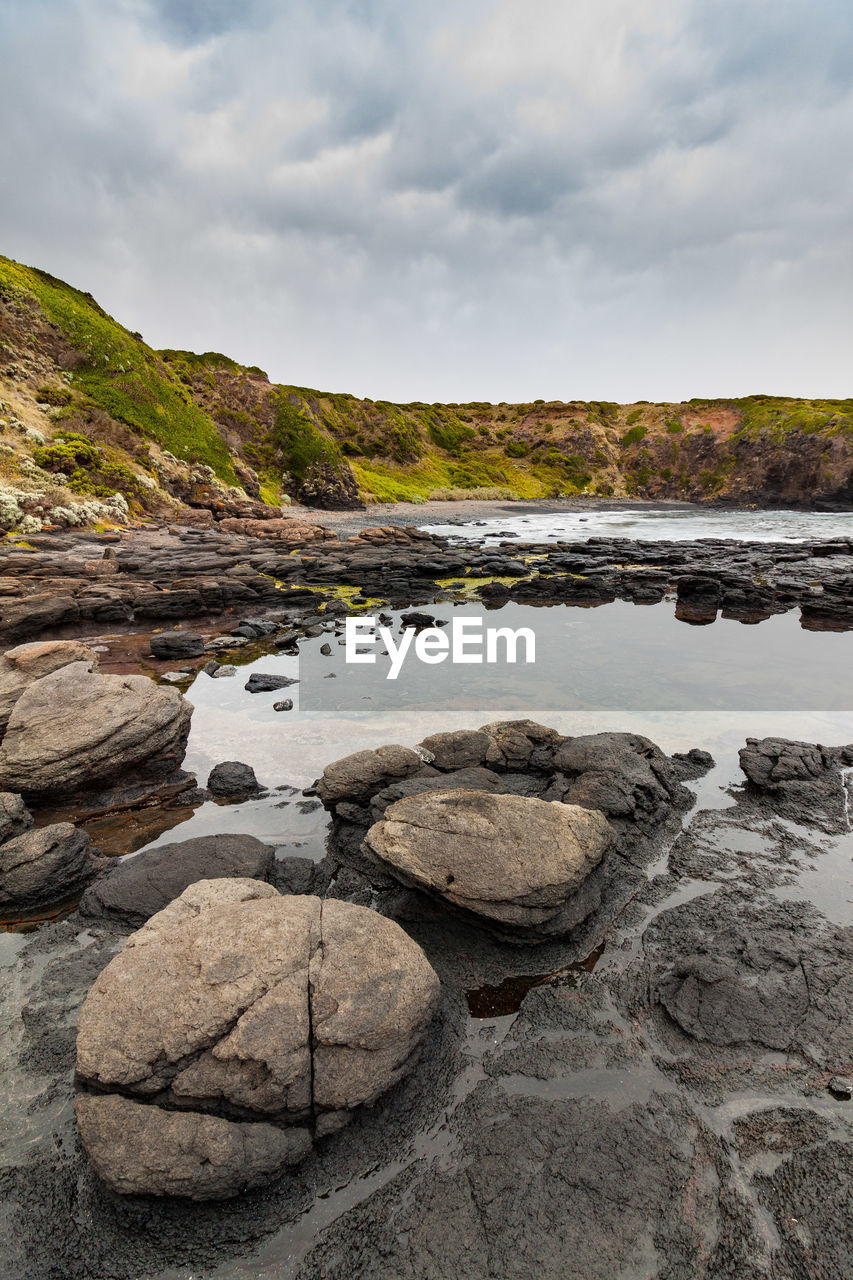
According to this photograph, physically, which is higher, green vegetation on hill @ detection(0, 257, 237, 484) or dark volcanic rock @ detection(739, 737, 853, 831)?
green vegetation on hill @ detection(0, 257, 237, 484)

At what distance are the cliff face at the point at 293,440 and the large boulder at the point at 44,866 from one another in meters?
32.0

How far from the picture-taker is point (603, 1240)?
3484 millimetres

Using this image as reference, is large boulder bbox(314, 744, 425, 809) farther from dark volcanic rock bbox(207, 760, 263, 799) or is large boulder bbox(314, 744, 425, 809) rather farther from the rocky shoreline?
dark volcanic rock bbox(207, 760, 263, 799)

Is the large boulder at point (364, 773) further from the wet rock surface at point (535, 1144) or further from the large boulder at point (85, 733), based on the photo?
the large boulder at point (85, 733)

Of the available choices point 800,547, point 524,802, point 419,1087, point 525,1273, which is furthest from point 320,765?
point 800,547

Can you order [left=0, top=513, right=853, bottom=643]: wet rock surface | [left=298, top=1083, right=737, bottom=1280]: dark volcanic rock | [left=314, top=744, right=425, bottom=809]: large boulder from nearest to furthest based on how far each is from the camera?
[left=298, top=1083, right=737, bottom=1280]: dark volcanic rock → [left=314, top=744, right=425, bottom=809]: large boulder → [left=0, top=513, right=853, bottom=643]: wet rock surface

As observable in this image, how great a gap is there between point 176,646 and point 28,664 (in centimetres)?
599

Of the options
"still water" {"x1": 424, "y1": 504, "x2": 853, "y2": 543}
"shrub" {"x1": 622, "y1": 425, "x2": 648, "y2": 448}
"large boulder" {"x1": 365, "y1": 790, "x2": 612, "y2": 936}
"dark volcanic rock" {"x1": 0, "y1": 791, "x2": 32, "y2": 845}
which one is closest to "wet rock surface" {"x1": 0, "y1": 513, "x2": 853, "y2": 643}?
"still water" {"x1": 424, "y1": 504, "x2": 853, "y2": 543}

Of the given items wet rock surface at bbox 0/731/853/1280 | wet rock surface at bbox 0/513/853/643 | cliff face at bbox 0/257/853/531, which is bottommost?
wet rock surface at bbox 0/731/853/1280

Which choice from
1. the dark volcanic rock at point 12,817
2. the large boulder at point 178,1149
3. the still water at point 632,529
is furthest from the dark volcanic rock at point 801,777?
the still water at point 632,529

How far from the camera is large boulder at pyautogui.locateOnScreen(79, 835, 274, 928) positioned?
645cm

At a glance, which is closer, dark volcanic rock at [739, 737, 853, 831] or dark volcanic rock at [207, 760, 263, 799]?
dark volcanic rock at [739, 737, 853, 831]

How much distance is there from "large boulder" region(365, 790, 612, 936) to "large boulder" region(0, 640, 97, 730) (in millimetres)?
7272

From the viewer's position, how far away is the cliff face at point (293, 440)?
4231cm
